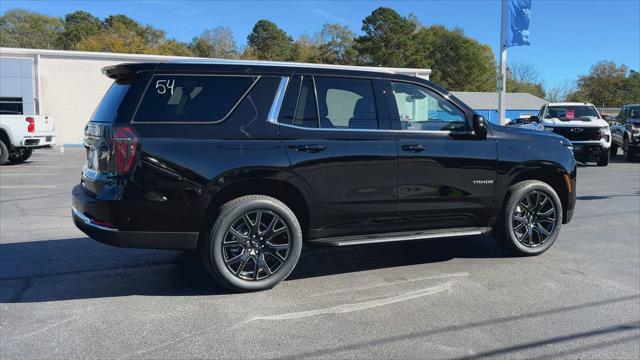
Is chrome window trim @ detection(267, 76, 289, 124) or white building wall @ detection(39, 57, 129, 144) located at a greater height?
white building wall @ detection(39, 57, 129, 144)

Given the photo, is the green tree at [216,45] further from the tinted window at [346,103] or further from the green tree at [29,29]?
the tinted window at [346,103]

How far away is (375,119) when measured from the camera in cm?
503

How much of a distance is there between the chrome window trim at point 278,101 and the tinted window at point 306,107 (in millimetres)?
155

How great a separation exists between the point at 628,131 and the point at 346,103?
18.3 metres

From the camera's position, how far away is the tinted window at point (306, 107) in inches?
187

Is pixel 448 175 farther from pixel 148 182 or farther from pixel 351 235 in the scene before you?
pixel 148 182

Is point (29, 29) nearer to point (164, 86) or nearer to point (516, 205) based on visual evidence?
point (164, 86)

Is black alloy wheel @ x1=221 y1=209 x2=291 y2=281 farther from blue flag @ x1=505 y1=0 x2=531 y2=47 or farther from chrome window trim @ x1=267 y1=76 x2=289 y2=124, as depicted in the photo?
blue flag @ x1=505 y1=0 x2=531 y2=47

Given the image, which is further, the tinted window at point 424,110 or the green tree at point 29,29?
the green tree at point 29,29

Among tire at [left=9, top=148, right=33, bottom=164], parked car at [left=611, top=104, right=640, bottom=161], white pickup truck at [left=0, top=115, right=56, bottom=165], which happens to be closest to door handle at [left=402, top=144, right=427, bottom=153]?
white pickup truck at [left=0, top=115, right=56, bottom=165]

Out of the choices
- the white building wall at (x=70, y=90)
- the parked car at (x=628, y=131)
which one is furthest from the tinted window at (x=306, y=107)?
the white building wall at (x=70, y=90)

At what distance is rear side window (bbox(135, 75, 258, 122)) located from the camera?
433 cm

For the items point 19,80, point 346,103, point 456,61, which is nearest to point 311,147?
point 346,103

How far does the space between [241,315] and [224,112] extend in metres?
1.67
